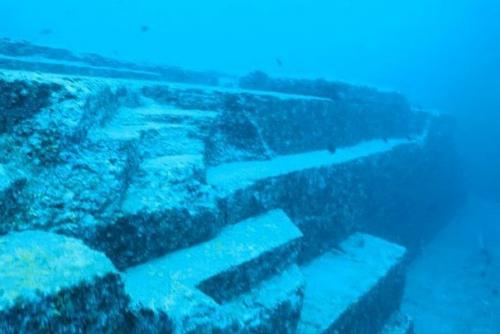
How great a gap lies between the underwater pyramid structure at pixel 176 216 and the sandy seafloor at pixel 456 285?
2.76 metres

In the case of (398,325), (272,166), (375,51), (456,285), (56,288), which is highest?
(375,51)

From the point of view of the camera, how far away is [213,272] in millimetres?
2807

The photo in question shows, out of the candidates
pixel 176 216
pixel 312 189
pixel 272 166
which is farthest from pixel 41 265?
pixel 312 189

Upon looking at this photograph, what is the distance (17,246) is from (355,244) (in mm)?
4811

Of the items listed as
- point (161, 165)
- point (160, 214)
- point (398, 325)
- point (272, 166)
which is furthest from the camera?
point (398, 325)

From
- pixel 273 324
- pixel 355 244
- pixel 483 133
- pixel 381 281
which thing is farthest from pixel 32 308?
pixel 483 133

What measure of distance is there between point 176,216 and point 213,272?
437mm

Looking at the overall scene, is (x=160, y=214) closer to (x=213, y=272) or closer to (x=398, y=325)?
(x=213, y=272)

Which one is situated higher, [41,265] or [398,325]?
[41,265]

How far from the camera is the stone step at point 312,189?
401 cm

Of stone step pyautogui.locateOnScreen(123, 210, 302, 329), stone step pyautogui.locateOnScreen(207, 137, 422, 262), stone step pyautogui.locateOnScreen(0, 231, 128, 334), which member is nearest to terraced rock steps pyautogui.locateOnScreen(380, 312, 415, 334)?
stone step pyautogui.locateOnScreen(207, 137, 422, 262)

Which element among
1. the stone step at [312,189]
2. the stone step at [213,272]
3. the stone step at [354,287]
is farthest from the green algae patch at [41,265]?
the stone step at [354,287]

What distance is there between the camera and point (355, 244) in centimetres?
593

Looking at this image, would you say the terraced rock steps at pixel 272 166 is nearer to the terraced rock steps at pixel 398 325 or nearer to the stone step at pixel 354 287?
the stone step at pixel 354 287
